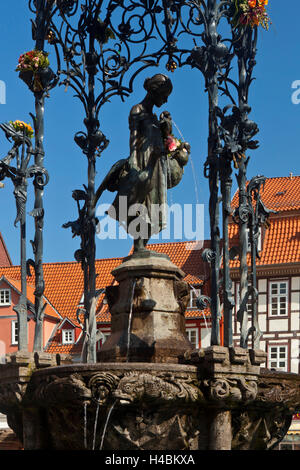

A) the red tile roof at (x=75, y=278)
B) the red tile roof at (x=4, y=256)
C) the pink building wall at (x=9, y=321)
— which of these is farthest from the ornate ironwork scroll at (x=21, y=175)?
the red tile roof at (x=4, y=256)

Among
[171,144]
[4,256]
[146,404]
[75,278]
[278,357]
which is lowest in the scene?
[146,404]

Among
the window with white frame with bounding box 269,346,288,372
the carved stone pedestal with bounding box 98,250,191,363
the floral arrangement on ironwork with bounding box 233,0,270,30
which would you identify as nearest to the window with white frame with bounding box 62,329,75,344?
the window with white frame with bounding box 269,346,288,372

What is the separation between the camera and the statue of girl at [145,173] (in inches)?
663

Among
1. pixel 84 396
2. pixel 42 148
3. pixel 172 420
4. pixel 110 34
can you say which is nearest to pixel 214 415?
pixel 172 420

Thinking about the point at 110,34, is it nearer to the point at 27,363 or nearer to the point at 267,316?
the point at 27,363

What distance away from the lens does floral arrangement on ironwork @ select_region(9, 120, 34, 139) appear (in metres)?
16.8

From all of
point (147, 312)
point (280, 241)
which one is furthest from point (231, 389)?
point (280, 241)

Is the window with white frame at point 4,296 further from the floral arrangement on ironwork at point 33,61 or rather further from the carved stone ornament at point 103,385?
the carved stone ornament at point 103,385

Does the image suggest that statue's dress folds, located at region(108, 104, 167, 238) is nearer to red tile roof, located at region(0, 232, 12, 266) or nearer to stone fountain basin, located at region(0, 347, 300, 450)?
stone fountain basin, located at region(0, 347, 300, 450)

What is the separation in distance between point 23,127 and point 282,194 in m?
39.4

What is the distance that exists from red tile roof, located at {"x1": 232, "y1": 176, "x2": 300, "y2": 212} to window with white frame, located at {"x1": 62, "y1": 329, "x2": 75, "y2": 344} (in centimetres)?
1013

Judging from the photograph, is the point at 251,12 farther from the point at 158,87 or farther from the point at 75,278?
the point at 75,278

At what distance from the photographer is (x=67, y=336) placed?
54.2m

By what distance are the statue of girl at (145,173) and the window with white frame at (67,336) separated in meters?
37.0
